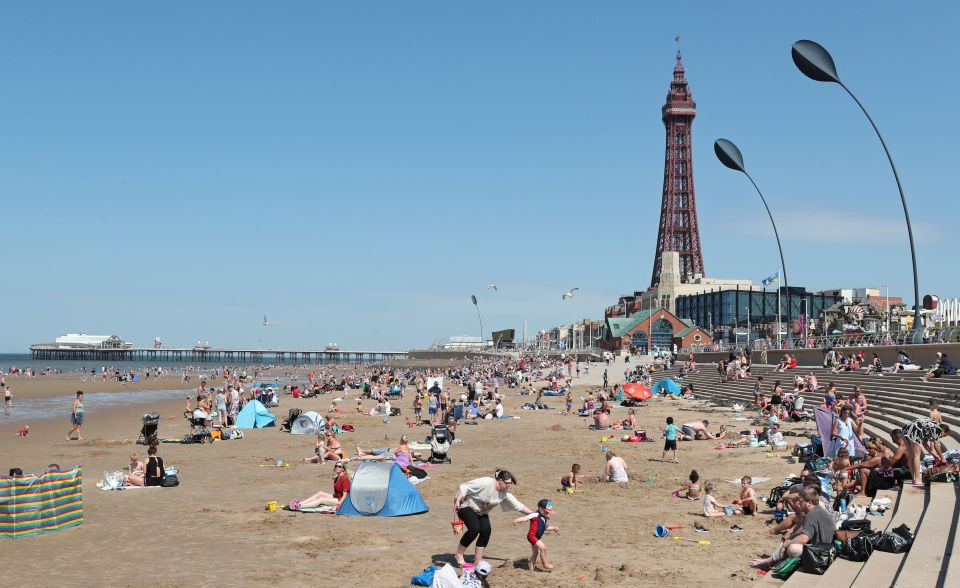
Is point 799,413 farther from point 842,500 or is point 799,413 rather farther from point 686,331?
point 686,331

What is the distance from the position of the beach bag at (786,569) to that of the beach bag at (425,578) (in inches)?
132

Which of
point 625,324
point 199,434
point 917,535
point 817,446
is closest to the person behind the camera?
point 917,535

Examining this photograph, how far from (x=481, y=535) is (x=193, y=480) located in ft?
28.6

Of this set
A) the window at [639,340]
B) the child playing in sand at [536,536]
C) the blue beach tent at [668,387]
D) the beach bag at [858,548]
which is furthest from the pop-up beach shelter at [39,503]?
the window at [639,340]

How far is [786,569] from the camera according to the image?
311 inches

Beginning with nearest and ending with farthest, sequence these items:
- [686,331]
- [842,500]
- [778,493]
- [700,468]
→ [842,500] < [778,493] < [700,468] < [686,331]

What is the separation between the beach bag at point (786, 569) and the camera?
7.89m

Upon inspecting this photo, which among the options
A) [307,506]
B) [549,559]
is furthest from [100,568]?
[549,559]

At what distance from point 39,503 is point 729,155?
3290 cm

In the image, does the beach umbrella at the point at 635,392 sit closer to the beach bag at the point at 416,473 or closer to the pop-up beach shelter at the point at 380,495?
the beach bag at the point at 416,473

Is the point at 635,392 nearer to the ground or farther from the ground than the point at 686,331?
nearer to the ground

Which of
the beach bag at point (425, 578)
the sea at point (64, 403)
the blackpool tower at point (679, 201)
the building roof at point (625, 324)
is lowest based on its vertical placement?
the sea at point (64, 403)

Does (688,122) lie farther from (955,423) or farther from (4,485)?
(4,485)

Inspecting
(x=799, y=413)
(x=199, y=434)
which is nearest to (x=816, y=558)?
(x=799, y=413)
